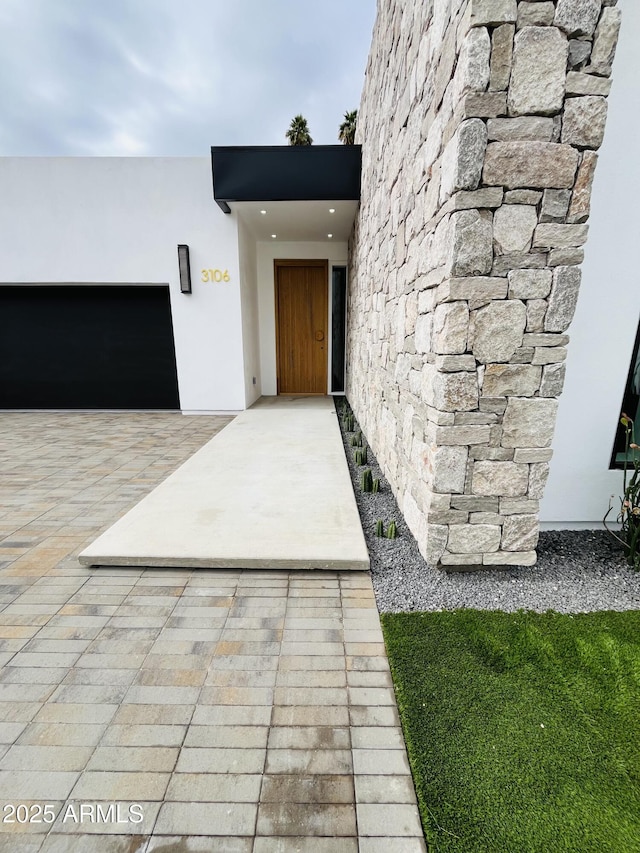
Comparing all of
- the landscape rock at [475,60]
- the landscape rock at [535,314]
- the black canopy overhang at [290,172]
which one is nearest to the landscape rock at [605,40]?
the landscape rock at [475,60]

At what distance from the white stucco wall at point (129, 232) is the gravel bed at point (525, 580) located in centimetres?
467

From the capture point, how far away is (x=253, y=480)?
3160 mm

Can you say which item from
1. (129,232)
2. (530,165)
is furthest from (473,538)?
(129,232)

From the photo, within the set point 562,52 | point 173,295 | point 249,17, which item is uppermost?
point 249,17

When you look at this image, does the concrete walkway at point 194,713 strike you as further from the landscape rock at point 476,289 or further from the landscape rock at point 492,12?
the landscape rock at point 492,12

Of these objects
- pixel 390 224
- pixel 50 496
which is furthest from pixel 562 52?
pixel 50 496

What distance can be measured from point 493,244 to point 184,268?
508 centimetres

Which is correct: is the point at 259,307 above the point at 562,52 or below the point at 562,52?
below

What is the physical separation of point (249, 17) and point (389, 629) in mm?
9780

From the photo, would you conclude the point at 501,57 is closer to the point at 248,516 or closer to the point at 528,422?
the point at 528,422

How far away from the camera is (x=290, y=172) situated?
15.2 feet

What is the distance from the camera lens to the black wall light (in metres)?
5.52

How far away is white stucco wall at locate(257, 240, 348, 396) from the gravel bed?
560 cm

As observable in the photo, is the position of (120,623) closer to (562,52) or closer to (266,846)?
(266,846)
